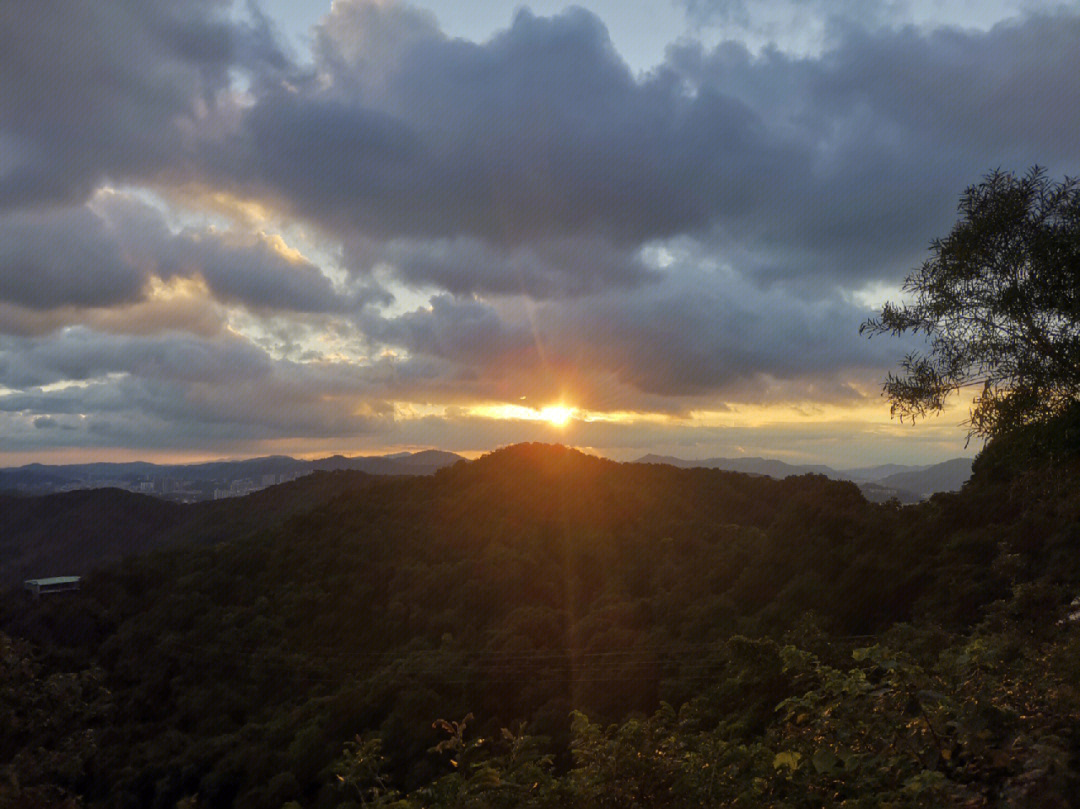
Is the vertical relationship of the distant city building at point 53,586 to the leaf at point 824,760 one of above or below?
below

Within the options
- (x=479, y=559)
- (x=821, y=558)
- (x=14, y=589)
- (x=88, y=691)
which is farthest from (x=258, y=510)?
(x=821, y=558)

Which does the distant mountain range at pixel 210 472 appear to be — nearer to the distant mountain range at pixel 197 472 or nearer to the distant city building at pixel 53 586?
the distant mountain range at pixel 197 472

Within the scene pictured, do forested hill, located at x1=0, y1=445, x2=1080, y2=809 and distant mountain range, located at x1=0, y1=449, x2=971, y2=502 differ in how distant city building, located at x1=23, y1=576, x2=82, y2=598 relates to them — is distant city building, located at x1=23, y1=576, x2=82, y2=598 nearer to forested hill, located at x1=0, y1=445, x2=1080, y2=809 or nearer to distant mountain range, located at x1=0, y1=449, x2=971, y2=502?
forested hill, located at x1=0, y1=445, x2=1080, y2=809

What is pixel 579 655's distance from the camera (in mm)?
26781

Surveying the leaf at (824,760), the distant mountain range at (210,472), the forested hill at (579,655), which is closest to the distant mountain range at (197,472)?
the distant mountain range at (210,472)

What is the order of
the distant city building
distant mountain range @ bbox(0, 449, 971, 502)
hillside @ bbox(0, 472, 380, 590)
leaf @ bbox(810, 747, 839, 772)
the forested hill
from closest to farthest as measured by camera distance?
1. leaf @ bbox(810, 747, 839, 772)
2. the forested hill
3. the distant city building
4. hillside @ bbox(0, 472, 380, 590)
5. distant mountain range @ bbox(0, 449, 971, 502)

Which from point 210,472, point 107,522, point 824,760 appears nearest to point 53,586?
point 107,522

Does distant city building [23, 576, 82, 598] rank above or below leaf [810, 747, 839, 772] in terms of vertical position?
below

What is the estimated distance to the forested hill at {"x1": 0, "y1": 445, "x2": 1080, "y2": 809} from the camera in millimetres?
5309

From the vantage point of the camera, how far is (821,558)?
29.8m

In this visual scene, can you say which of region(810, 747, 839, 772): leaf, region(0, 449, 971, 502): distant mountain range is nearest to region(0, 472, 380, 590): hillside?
region(0, 449, 971, 502): distant mountain range

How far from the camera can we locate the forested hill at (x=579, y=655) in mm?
5309

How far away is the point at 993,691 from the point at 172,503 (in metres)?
89.3

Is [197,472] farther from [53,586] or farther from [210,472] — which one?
[53,586]
